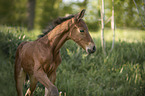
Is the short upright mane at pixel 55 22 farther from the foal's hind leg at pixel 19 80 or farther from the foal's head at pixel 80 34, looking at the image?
the foal's hind leg at pixel 19 80

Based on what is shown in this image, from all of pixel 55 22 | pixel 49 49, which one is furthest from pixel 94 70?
pixel 49 49

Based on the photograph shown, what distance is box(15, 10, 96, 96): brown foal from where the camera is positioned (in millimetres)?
2674

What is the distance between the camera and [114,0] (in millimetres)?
6531

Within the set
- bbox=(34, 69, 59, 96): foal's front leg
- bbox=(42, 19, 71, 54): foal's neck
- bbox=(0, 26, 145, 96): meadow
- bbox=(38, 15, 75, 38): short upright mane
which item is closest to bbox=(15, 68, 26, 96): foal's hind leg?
bbox=(34, 69, 59, 96): foal's front leg

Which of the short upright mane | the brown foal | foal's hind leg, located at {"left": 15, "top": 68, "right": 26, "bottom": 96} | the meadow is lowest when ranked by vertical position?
the meadow

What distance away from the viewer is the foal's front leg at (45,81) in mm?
2377

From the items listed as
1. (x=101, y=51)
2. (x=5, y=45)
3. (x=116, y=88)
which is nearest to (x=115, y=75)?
(x=116, y=88)

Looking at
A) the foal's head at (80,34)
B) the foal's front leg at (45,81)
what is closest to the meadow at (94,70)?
the foal's front leg at (45,81)

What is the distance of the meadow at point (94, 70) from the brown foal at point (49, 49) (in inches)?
49.9

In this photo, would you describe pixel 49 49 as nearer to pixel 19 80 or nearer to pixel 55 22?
pixel 55 22

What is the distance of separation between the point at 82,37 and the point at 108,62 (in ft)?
10.6

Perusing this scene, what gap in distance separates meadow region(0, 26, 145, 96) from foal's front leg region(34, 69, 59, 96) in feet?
5.00

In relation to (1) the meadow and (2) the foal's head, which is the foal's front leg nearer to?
(2) the foal's head

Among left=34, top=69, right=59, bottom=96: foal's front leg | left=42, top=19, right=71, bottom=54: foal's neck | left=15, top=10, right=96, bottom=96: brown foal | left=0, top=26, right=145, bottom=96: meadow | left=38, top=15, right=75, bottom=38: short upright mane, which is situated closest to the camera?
left=34, top=69, right=59, bottom=96: foal's front leg
